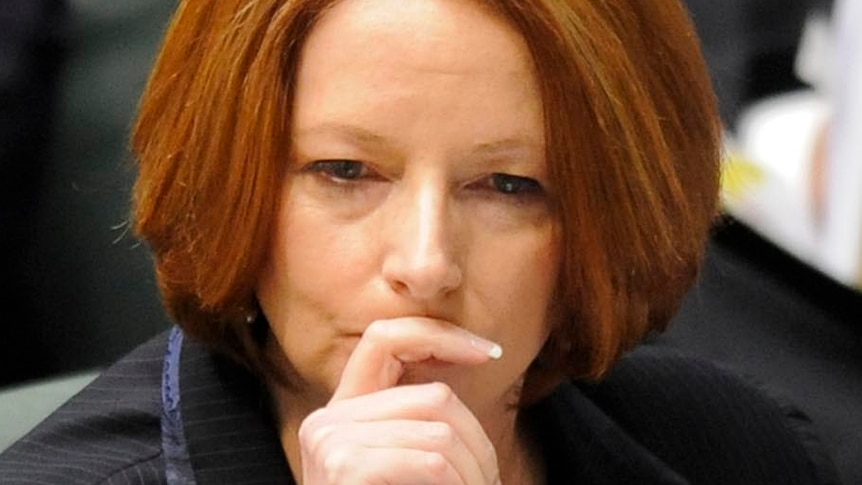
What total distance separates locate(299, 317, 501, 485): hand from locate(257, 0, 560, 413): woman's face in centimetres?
2

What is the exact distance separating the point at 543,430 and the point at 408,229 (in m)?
0.29

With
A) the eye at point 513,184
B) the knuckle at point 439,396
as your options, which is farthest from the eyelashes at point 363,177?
the knuckle at point 439,396

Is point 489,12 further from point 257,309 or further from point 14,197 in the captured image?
point 14,197

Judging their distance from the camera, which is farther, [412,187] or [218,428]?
[218,428]

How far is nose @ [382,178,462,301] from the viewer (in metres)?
0.75

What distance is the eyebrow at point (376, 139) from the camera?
754 mm

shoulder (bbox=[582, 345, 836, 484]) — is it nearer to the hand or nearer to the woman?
the woman

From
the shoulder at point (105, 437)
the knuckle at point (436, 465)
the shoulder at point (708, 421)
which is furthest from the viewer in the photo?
the shoulder at point (708, 421)

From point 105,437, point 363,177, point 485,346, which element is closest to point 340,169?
point 363,177

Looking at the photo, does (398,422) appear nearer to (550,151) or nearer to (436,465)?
(436,465)

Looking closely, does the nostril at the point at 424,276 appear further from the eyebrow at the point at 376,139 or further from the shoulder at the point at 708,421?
the shoulder at the point at 708,421

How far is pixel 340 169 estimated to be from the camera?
780 millimetres

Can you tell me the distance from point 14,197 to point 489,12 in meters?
0.98

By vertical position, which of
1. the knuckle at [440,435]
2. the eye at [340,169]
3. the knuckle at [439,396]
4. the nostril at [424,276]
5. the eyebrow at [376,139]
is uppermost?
the eyebrow at [376,139]
